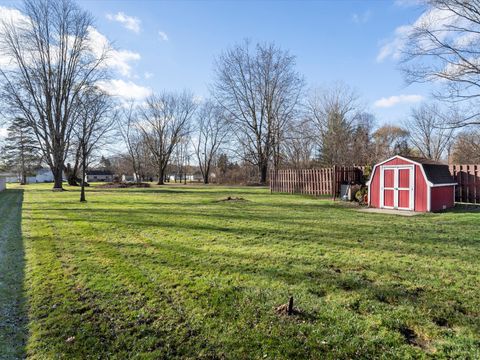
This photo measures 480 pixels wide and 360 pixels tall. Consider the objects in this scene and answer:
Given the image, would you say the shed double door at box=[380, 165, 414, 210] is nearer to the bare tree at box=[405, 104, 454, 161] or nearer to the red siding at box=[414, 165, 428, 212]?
the red siding at box=[414, 165, 428, 212]

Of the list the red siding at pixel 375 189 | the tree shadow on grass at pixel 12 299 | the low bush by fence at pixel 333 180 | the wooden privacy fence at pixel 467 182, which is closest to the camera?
the tree shadow on grass at pixel 12 299

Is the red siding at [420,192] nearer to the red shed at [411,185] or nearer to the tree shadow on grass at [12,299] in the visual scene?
the red shed at [411,185]

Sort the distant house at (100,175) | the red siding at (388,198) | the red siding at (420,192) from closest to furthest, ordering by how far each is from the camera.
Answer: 1. the red siding at (420,192)
2. the red siding at (388,198)
3. the distant house at (100,175)

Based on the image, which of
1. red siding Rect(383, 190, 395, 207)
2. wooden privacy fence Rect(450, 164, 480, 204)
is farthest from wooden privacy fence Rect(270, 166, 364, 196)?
wooden privacy fence Rect(450, 164, 480, 204)

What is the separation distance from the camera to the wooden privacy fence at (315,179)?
16.4m

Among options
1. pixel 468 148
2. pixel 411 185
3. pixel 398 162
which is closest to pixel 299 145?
pixel 468 148

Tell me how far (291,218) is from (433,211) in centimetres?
561

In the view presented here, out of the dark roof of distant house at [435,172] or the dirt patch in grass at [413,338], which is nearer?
the dirt patch in grass at [413,338]

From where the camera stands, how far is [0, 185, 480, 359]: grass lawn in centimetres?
260

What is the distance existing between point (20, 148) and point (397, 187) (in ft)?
111

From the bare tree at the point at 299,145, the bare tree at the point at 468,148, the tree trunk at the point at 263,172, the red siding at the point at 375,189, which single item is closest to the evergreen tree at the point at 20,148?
the tree trunk at the point at 263,172

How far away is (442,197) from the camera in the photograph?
11.2 metres

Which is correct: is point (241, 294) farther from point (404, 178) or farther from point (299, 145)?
point (299, 145)

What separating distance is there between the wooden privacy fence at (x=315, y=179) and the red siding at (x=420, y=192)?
473 cm
